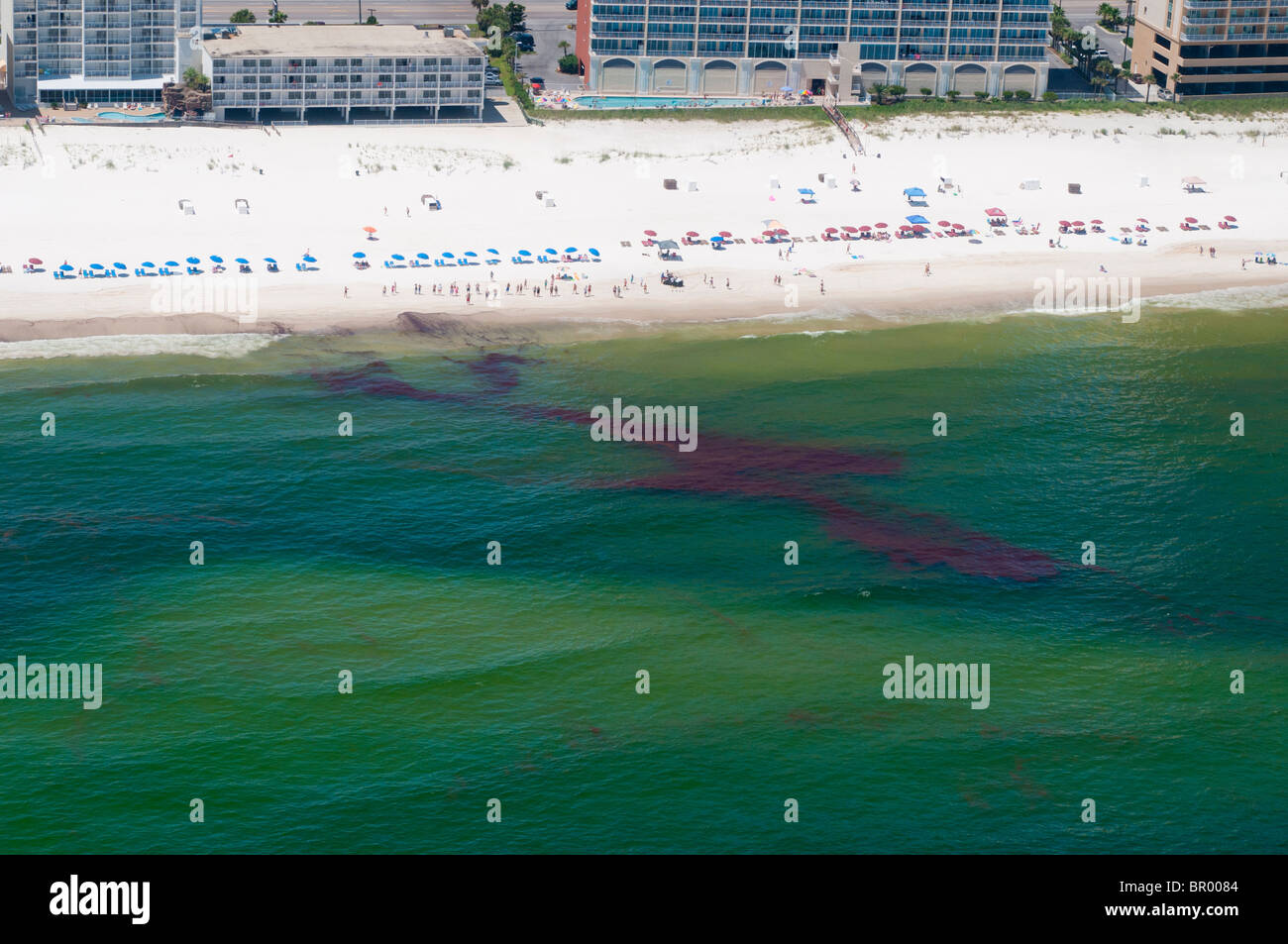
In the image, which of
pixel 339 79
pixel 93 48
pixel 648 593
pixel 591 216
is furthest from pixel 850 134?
pixel 648 593

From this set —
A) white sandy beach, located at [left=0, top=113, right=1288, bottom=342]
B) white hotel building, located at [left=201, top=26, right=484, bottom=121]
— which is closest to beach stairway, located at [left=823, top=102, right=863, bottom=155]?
white sandy beach, located at [left=0, top=113, right=1288, bottom=342]

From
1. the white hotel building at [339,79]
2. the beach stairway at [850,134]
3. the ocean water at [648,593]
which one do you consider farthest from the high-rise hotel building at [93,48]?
the beach stairway at [850,134]

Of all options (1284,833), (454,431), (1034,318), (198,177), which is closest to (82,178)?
(198,177)

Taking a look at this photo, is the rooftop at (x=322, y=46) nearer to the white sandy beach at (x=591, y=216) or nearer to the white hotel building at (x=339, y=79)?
the white hotel building at (x=339, y=79)

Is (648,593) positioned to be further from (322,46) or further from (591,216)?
(322,46)

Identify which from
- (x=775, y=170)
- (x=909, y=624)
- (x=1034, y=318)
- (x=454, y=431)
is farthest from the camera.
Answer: (x=775, y=170)
